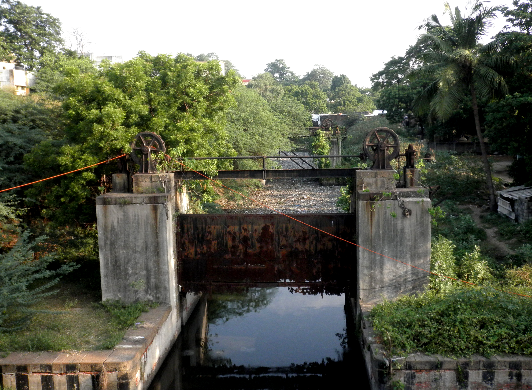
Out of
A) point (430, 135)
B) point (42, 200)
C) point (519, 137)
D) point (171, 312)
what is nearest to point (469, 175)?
point (519, 137)

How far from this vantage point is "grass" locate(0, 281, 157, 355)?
27.3 feet

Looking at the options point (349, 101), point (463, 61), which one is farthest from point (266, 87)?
point (463, 61)

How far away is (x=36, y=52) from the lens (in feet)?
121

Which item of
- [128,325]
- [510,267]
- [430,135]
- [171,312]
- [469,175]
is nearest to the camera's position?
[128,325]

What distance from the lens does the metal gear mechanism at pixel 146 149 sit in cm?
1026

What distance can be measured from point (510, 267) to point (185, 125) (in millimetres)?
9443

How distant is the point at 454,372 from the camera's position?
7.61 metres

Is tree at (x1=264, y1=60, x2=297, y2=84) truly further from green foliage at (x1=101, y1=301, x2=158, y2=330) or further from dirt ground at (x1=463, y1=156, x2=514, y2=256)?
green foliage at (x1=101, y1=301, x2=158, y2=330)

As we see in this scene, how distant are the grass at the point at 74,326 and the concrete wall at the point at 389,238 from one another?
4.76 meters

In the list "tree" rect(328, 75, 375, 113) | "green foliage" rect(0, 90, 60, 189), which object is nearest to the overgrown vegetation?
"green foliage" rect(0, 90, 60, 189)

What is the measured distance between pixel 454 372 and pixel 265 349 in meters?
4.80

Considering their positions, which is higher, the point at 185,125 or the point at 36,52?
the point at 36,52

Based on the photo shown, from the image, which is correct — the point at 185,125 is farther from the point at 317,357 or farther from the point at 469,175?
the point at 469,175

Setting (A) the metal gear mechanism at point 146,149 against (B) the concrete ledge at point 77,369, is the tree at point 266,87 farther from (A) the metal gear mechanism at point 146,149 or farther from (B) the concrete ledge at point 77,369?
(B) the concrete ledge at point 77,369
